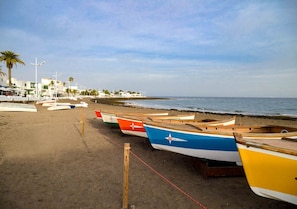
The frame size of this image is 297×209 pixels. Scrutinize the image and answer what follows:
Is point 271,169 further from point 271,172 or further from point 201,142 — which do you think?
point 201,142

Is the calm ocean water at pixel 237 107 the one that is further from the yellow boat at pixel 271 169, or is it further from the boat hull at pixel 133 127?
the yellow boat at pixel 271 169

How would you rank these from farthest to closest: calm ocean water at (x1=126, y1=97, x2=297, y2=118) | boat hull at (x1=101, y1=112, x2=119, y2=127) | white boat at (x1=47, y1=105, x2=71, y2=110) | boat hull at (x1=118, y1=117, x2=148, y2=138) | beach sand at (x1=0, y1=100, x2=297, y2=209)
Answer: calm ocean water at (x1=126, y1=97, x2=297, y2=118), white boat at (x1=47, y1=105, x2=71, y2=110), boat hull at (x1=101, y1=112, x2=119, y2=127), boat hull at (x1=118, y1=117, x2=148, y2=138), beach sand at (x1=0, y1=100, x2=297, y2=209)

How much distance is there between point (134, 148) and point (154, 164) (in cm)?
222

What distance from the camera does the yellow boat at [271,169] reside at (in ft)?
12.7

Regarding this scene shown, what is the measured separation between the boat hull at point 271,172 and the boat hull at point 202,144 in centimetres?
171

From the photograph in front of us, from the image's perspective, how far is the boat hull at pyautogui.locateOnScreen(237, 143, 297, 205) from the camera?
12.7 ft

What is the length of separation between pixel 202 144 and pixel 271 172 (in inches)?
88.3

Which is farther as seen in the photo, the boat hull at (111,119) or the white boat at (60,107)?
the white boat at (60,107)

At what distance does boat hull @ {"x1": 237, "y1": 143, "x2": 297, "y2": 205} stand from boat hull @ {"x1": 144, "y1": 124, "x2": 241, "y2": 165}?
1.71 meters

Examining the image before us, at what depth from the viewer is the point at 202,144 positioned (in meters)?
6.12

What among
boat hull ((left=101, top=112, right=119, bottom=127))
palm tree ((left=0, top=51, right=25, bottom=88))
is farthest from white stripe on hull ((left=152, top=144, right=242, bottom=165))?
palm tree ((left=0, top=51, right=25, bottom=88))

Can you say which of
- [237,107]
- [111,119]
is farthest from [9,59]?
[237,107]

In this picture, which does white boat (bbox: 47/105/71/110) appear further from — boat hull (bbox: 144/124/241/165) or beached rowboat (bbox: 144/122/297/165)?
boat hull (bbox: 144/124/241/165)

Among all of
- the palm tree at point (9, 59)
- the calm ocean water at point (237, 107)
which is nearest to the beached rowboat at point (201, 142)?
the calm ocean water at point (237, 107)
